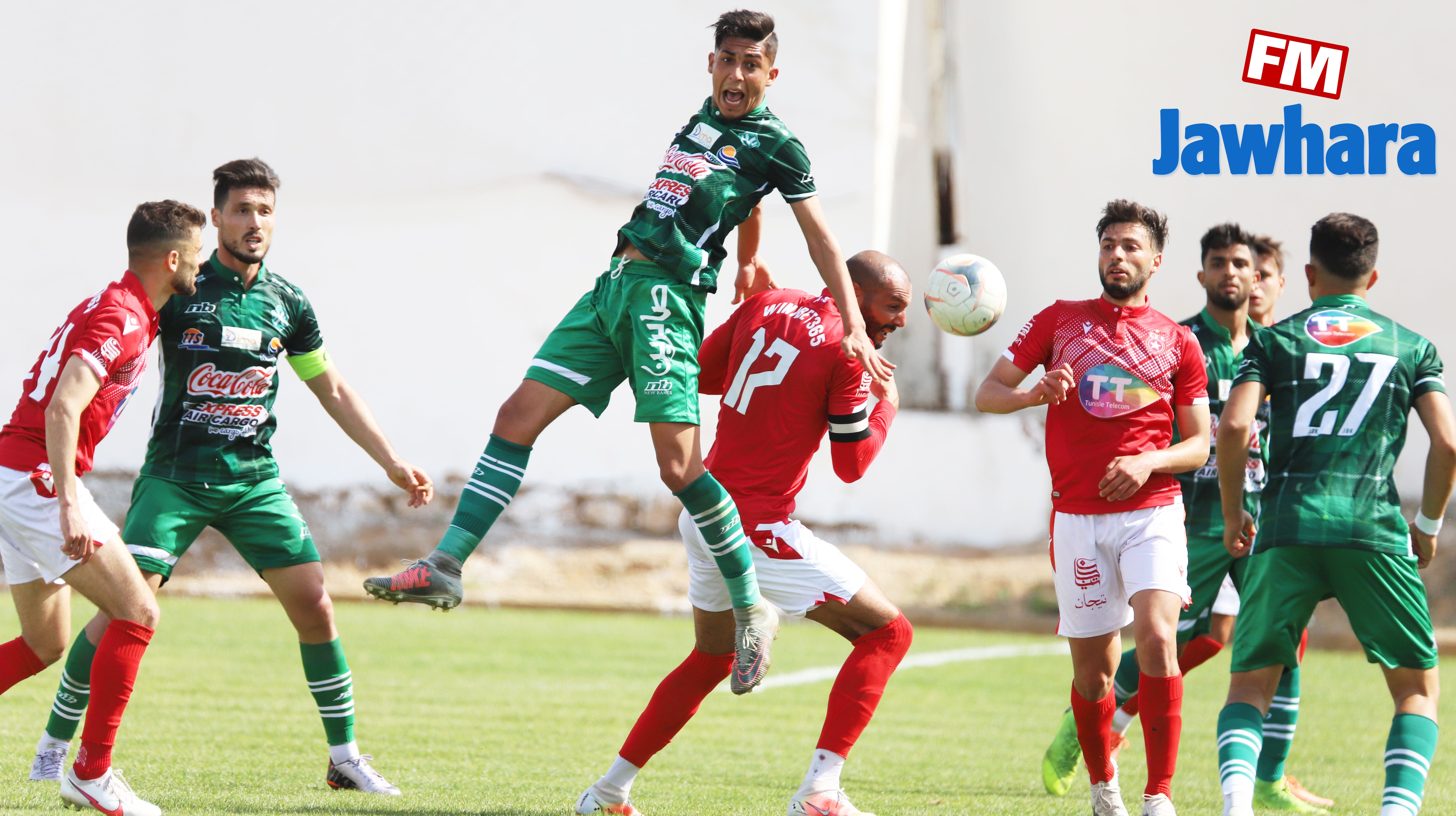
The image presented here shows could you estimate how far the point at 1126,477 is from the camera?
15.0 feet

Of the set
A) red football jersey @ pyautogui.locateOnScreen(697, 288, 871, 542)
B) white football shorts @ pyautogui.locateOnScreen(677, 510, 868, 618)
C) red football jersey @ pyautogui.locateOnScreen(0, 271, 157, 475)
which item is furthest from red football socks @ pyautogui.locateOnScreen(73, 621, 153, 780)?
red football jersey @ pyautogui.locateOnScreen(697, 288, 871, 542)

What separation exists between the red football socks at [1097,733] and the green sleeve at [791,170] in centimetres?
209

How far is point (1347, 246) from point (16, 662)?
500 cm

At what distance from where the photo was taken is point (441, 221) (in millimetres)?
14969

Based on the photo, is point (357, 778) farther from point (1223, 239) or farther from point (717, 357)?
point (1223, 239)

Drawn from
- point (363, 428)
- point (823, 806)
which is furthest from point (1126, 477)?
point (363, 428)

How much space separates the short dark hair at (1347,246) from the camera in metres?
4.62

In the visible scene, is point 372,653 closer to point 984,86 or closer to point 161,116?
point 161,116

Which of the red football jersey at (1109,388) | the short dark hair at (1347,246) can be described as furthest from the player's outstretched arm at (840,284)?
the short dark hair at (1347,246)

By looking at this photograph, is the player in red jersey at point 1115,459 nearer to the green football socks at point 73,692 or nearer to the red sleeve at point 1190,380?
the red sleeve at point 1190,380

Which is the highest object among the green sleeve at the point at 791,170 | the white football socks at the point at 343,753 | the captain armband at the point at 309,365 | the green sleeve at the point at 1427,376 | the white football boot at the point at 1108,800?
the green sleeve at the point at 791,170

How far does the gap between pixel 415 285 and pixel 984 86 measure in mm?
7052

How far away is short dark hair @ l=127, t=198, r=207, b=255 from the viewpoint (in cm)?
449

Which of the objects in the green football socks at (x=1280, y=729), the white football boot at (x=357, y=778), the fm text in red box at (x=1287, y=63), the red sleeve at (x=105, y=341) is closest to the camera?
the red sleeve at (x=105, y=341)
